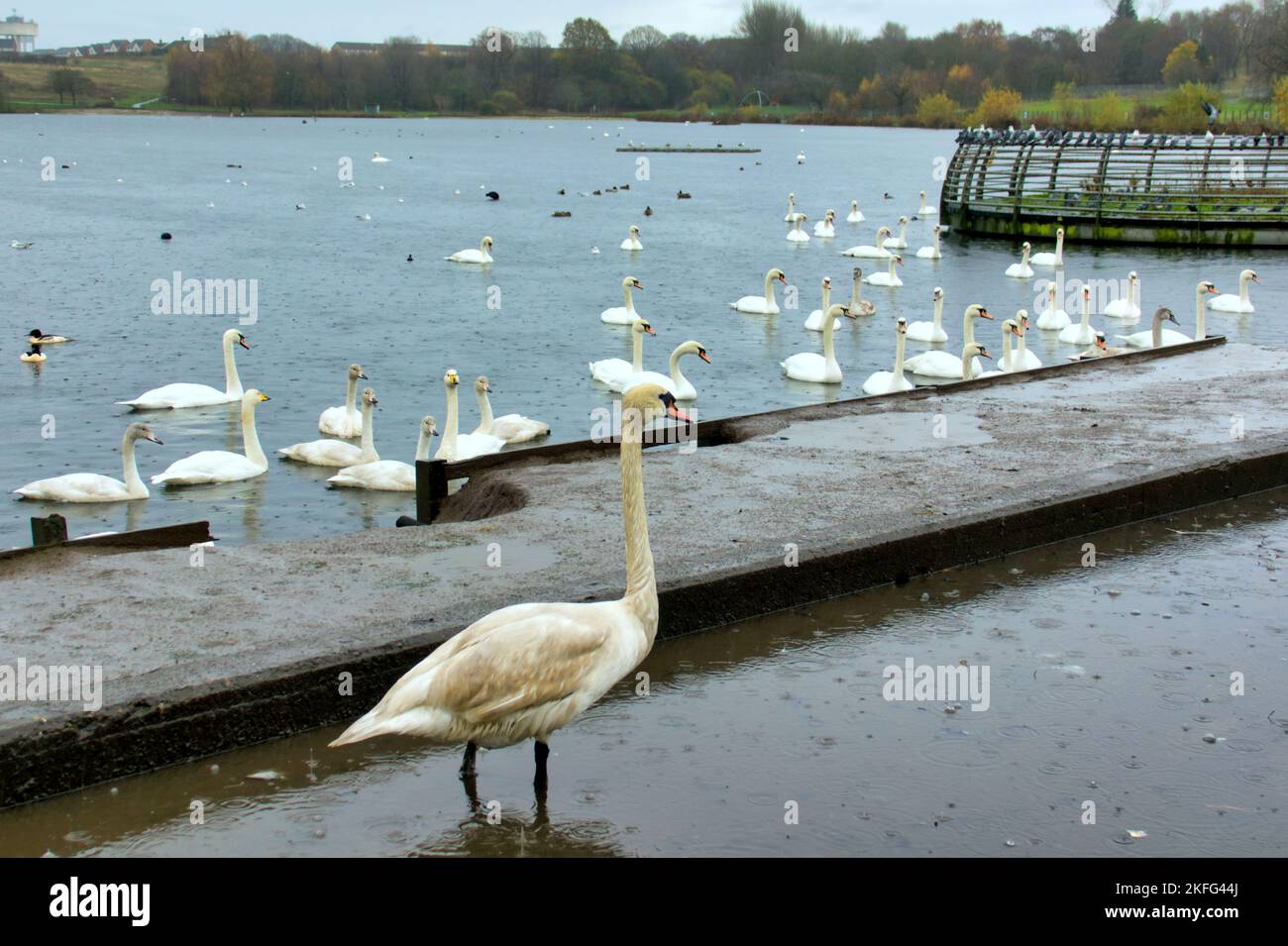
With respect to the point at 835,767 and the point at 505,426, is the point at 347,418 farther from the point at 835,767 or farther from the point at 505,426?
the point at 835,767

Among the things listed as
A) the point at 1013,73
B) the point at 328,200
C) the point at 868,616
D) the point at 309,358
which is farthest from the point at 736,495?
the point at 1013,73

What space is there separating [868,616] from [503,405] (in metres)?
12.6

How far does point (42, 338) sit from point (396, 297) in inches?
374

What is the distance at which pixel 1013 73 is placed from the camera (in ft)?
498

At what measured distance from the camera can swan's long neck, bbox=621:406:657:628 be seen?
586 centimetres

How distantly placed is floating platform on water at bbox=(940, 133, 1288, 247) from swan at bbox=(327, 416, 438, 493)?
3655cm

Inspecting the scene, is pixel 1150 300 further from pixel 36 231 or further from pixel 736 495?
pixel 36 231

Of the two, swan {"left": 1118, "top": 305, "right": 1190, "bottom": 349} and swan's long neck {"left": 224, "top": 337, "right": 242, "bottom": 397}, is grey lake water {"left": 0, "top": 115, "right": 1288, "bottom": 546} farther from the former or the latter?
swan {"left": 1118, "top": 305, "right": 1190, "bottom": 349}

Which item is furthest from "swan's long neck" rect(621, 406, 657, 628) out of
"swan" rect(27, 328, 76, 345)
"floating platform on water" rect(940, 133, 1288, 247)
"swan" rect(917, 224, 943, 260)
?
"floating platform on water" rect(940, 133, 1288, 247)

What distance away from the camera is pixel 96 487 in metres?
14.0

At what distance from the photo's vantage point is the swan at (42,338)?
75.8ft

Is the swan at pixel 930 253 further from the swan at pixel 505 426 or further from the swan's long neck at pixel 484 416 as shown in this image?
the swan's long neck at pixel 484 416

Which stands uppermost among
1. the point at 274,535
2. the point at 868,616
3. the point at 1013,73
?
the point at 1013,73

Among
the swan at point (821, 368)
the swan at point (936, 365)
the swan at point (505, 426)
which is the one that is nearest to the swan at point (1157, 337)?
the swan at point (936, 365)
